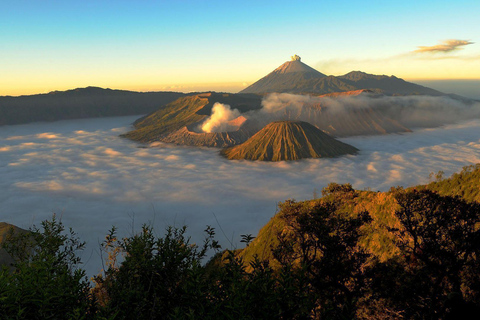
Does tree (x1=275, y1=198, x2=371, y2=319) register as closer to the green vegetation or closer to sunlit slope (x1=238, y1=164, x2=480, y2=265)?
the green vegetation

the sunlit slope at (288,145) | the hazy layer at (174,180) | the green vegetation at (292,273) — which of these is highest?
the green vegetation at (292,273)

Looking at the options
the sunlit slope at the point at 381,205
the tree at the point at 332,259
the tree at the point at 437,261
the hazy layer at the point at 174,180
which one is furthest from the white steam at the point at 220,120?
the tree at the point at 437,261

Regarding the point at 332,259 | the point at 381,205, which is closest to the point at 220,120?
the point at 381,205

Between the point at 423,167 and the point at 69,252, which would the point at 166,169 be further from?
the point at 69,252

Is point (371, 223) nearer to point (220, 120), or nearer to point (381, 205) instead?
point (381, 205)

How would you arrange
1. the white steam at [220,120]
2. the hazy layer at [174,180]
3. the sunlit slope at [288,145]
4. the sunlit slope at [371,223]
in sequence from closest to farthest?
the sunlit slope at [371,223]
the hazy layer at [174,180]
the sunlit slope at [288,145]
the white steam at [220,120]

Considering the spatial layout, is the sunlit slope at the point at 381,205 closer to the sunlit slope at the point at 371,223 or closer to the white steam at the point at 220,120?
the sunlit slope at the point at 371,223
